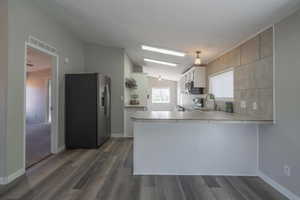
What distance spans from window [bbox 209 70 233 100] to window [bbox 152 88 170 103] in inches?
270

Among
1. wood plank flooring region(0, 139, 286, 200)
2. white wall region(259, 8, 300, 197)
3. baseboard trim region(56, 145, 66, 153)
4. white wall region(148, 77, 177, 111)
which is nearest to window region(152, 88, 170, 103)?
white wall region(148, 77, 177, 111)

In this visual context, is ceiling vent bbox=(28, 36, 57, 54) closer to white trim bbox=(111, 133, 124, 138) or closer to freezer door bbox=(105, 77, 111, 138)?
freezer door bbox=(105, 77, 111, 138)

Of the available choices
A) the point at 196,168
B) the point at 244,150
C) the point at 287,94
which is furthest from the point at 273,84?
the point at 196,168

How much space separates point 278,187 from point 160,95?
9.60 metres

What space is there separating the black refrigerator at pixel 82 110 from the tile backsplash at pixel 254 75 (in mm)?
2982

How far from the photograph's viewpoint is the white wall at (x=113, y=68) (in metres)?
5.59

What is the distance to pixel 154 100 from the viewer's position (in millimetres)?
11859

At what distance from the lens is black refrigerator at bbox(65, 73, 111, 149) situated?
4402 millimetres

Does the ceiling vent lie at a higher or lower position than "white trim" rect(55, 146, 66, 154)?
higher

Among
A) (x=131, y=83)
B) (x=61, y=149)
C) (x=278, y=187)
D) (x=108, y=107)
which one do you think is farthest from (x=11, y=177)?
(x=131, y=83)

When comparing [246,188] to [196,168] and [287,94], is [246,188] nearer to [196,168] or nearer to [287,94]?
[196,168]

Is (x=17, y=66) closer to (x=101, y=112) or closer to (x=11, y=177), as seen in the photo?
(x=11, y=177)

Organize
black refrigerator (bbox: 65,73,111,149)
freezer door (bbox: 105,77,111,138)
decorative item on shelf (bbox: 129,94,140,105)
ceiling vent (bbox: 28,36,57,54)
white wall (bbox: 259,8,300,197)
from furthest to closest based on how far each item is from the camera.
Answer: decorative item on shelf (bbox: 129,94,140,105)
freezer door (bbox: 105,77,111,138)
black refrigerator (bbox: 65,73,111,149)
ceiling vent (bbox: 28,36,57,54)
white wall (bbox: 259,8,300,197)

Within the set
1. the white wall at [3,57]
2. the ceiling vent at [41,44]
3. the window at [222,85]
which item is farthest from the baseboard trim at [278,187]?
the ceiling vent at [41,44]
